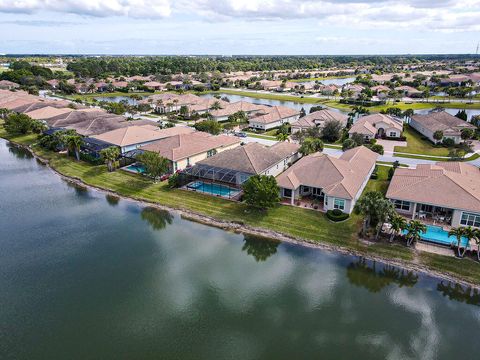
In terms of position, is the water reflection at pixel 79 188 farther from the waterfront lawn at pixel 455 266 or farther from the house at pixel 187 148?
the waterfront lawn at pixel 455 266

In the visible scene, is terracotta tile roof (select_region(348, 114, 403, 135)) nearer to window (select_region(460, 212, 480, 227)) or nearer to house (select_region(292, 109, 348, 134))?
house (select_region(292, 109, 348, 134))

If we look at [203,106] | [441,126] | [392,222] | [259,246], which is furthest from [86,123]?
[441,126]

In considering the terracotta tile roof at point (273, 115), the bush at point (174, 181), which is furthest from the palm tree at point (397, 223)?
the terracotta tile roof at point (273, 115)

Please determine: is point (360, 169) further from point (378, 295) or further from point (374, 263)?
point (378, 295)

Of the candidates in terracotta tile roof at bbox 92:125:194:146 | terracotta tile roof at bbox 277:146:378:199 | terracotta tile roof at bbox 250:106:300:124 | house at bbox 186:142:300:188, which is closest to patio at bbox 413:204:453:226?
terracotta tile roof at bbox 277:146:378:199

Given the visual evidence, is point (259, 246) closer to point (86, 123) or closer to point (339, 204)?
point (339, 204)

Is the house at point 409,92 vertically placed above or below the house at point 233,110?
above

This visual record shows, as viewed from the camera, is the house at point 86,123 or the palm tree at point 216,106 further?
the palm tree at point 216,106
